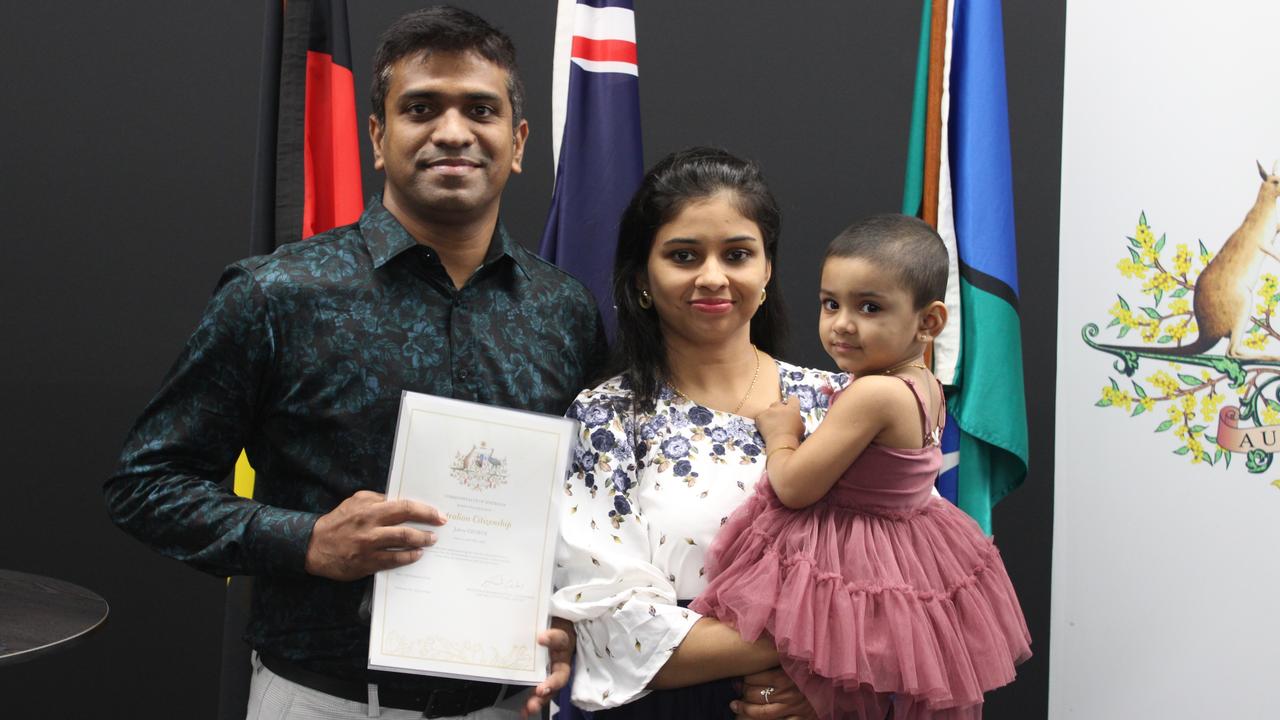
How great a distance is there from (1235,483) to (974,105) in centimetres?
120

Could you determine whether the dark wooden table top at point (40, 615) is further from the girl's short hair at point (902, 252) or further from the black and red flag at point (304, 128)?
the girl's short hair at point (902, 252)

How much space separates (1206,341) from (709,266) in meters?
1.73

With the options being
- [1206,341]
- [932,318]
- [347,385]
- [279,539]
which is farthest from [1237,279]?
[279,539]

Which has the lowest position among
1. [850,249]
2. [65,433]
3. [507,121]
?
[65,433]

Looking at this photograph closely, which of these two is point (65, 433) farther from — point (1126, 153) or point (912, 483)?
point (1126, 153)

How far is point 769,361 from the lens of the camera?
2.06 m

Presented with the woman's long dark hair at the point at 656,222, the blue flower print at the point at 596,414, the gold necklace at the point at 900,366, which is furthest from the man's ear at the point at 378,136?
the gold necklace at the point at 900,366

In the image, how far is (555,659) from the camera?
1740mm

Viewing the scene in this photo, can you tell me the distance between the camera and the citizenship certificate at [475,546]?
1.58 m

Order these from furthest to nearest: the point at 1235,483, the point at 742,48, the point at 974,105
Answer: the point at 742,48, the point at 1235,483, the point at 974,105

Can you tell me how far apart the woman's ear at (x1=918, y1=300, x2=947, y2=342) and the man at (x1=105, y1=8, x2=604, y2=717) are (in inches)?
24.8

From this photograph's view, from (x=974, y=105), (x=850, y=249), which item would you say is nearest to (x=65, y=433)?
(x=850, y=249)

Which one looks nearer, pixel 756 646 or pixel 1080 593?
pixel 756 646

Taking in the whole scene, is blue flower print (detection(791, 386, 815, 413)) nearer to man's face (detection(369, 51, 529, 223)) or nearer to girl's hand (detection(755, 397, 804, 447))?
girl's hand (detection(755, 397, 804, 447))
